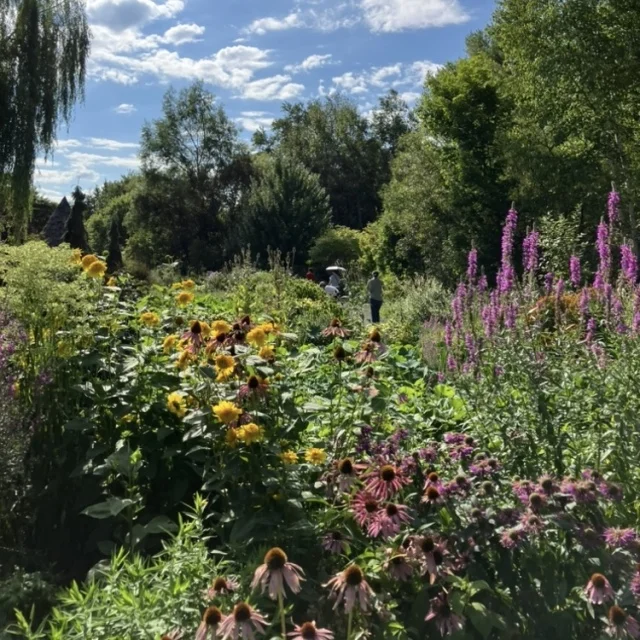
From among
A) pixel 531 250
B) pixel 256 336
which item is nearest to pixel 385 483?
pixel 256 336

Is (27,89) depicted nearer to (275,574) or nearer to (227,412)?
(227,412)

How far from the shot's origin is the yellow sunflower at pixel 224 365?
2.55 m

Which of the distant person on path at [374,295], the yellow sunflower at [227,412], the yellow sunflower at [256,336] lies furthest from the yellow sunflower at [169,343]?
the distant person on path at [374,295]

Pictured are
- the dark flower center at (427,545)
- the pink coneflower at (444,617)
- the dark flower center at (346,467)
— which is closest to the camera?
the pink coneflower at (444,617)

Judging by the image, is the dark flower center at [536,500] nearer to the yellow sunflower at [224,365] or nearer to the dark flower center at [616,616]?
the dark flower center at [616,616]

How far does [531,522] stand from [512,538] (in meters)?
0.07

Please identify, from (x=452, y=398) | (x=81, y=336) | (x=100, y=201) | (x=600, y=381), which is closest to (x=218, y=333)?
(x=81, y=336)

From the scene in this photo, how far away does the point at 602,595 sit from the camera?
1624mm

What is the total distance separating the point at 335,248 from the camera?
96.4 feet

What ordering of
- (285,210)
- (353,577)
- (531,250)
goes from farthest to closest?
(285,210) < (531,250) < (353,577)

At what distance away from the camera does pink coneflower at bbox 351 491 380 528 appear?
1942 millimetres

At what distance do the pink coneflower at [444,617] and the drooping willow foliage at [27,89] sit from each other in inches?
567

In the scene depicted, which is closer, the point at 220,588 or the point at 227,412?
the point at 220,588

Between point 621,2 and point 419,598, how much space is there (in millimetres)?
14318
